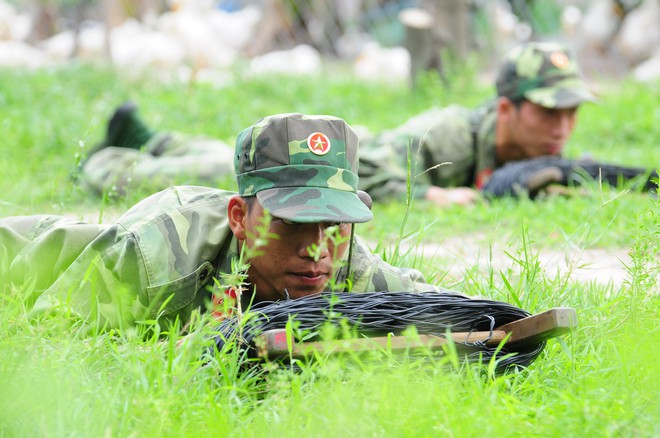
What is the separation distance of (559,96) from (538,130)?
30cm

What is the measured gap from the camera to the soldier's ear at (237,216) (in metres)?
3.45

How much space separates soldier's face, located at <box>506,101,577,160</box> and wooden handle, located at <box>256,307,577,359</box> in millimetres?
4249

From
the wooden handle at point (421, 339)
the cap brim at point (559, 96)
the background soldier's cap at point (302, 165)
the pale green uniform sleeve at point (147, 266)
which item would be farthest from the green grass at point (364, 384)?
the cap brim at point (559, 96)

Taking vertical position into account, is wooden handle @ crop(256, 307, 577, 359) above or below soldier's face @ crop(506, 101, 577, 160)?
above

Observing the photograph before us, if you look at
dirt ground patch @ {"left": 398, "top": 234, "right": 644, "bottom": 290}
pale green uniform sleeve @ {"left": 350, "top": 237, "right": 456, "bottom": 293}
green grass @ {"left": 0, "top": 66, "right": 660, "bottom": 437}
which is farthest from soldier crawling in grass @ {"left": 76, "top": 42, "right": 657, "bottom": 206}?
pale green uniform sleeve @ {"left": 350, "top": 237, "right": 456, "bottom": 293}

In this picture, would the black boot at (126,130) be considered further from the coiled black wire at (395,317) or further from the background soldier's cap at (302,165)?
the coiled black wire at (395,317)

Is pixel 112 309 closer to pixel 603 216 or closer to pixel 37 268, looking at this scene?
pixel 37 268

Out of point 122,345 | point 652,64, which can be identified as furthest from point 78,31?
point 122,345

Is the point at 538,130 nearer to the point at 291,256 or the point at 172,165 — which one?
the point at 172,165

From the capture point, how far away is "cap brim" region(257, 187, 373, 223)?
3.09 meters

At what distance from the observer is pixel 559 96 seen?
22.8ft

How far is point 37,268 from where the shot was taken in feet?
12.2

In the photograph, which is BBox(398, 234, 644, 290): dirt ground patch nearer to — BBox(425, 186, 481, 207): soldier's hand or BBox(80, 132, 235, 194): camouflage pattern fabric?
BBox(425, 186, 481, 207): soldier's hand

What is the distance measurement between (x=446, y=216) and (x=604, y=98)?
5.30 meters
